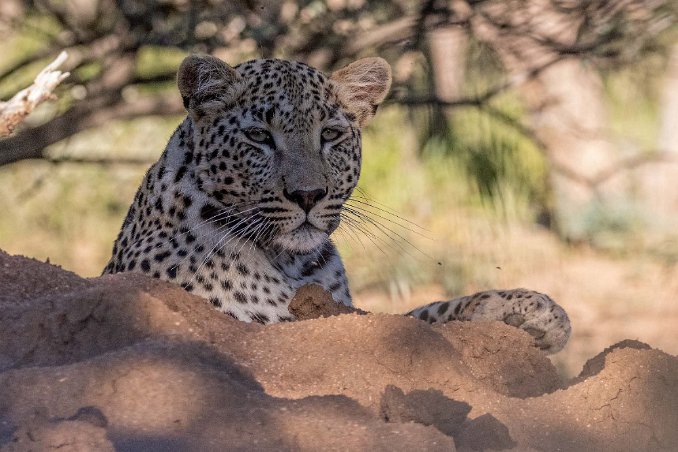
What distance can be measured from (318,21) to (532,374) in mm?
4801

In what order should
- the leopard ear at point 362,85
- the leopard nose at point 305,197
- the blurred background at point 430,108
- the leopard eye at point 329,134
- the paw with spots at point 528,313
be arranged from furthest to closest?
the blurred background at point 430,108 → the leopard ear at point 362,85 → the leopard eye at point 329,134 → the leopard nose at point 305,197 → the paw with spots at point 528,313

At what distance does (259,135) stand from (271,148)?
0.10 meters

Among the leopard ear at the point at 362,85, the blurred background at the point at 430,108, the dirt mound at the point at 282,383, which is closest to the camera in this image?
the dirt mound at the point at 282,383

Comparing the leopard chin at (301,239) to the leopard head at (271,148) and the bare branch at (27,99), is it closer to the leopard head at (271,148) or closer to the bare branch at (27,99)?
the leopard head at (271,148)

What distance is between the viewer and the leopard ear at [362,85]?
20.9 feet

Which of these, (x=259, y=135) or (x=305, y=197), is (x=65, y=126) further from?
(x=305, y=197)

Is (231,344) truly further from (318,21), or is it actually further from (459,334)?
(318,21)

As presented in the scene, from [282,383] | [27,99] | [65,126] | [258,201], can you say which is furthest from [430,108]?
[282,383]

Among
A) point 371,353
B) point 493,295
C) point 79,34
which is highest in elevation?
point 79,34

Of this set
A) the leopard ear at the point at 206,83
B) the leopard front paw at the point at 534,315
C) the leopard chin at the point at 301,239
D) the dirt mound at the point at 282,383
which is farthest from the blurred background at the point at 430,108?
the dirt mound at the point at 282,383

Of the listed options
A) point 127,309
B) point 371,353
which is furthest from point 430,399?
point 127,309

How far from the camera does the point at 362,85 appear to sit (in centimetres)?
648

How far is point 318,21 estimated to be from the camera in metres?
8.95

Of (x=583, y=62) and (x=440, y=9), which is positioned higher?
(x=440, y=9)
